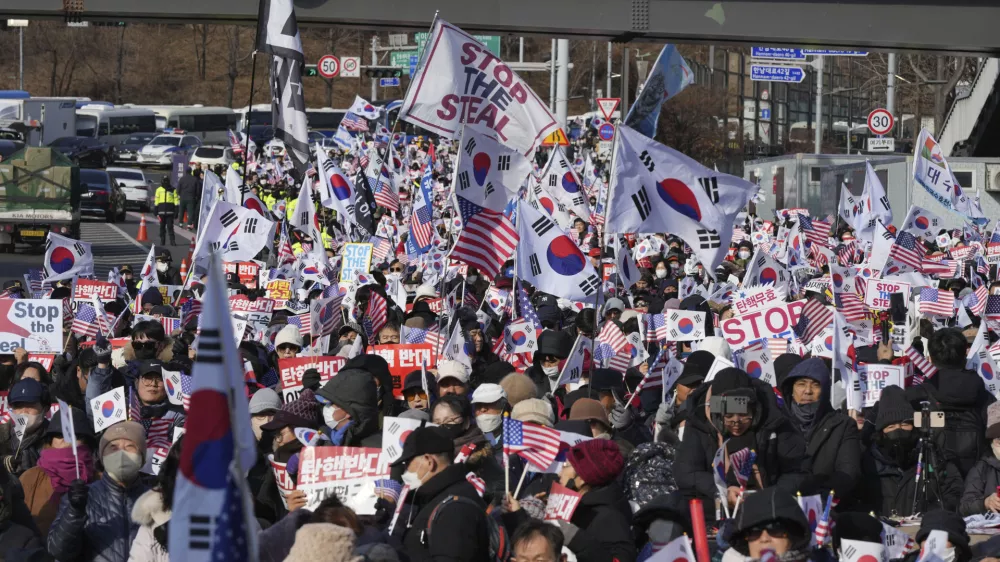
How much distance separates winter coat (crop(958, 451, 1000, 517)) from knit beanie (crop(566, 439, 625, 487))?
2.21 m

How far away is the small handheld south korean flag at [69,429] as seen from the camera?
7.22m

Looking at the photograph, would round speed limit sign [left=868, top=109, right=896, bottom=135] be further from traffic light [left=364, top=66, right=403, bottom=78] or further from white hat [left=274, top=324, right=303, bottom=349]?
traffic light [left=364, top=66, right=403, bottom=78]

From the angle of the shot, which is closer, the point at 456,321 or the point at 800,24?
the point at 456,321

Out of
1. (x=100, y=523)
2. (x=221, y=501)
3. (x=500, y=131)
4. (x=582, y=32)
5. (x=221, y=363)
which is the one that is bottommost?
(x=100, y=523)

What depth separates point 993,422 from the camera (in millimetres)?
8102

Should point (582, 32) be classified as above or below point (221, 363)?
above

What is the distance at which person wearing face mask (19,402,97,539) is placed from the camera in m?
7.02

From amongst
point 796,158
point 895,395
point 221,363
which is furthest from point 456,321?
point 796,158

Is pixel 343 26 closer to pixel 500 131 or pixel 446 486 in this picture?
pixel 500 131

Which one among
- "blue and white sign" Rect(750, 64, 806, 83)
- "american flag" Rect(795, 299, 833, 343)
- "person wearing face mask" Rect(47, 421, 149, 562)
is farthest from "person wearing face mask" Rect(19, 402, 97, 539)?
"blue and white sign" Rect(750, 64, 806, 83)

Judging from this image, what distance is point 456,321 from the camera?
39.3 ft

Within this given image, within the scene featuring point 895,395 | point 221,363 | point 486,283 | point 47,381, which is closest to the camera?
point 221,363

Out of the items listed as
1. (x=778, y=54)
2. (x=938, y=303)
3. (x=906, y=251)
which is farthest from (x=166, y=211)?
(x=938, y=303)

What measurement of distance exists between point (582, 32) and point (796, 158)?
772 inches
